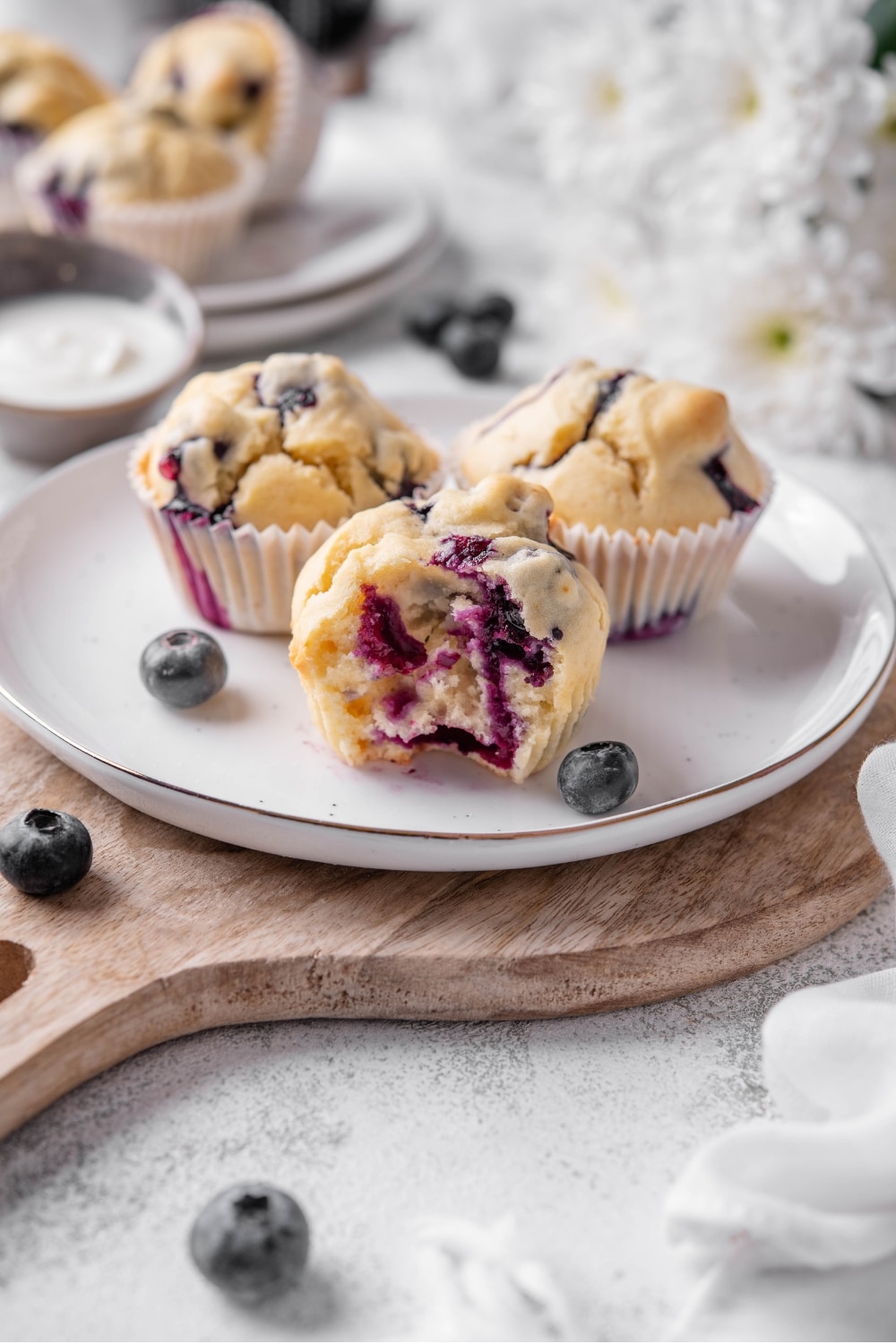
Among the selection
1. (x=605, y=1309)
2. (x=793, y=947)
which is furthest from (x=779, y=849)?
(x=605, y=1309)

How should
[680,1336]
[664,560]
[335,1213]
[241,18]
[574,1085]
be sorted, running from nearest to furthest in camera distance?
1. [680,1336]
2. [335,1213]
3. [574,1085]
4. [664,560]
5. [241,18]

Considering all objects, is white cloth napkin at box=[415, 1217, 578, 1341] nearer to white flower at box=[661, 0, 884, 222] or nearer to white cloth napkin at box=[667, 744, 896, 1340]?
white cloth napkin at box=[667, 744, 896, 1340]

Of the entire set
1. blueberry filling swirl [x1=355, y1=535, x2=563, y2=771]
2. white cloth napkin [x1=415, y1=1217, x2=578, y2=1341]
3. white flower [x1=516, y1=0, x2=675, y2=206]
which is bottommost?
white cloth napkin [x1=415, y1=1217, x2=578, y2=1341]

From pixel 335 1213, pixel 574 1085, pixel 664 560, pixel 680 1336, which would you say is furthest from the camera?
pixel 664 560

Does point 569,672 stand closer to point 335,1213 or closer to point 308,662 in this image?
point 308,662

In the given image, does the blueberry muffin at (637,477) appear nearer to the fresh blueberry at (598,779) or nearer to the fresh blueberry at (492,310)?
the fresh blueberry at (598,779)

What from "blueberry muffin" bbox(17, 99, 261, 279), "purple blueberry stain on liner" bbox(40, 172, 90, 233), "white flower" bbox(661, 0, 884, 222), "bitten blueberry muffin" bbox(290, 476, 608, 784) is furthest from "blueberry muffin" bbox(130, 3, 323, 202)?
"bitten blueberry muffin" bbox(290, 476, 608, 784)

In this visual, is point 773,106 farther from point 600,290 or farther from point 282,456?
point 282,456
